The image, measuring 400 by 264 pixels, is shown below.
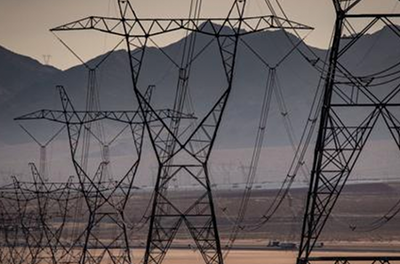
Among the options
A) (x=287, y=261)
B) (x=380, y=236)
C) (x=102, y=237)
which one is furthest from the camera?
(x=102, y=237)

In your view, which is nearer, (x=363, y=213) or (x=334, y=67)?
(x=334, y=67)

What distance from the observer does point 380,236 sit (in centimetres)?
13862

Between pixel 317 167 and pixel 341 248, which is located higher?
pixel 341 248

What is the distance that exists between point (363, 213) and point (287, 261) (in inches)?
3410

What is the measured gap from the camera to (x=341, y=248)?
12088 centimetres

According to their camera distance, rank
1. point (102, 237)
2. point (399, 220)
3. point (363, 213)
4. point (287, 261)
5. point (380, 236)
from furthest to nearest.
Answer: point (363, 213)
point (399, 220)
point (102, 237)
point (380, 236)
point (287, 261)

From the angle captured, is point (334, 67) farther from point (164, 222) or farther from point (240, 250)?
point (164, 222)

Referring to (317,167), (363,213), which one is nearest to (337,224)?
(363,213)

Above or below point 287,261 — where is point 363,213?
above

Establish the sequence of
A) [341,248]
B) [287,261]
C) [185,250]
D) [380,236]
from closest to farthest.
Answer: [287,261] < [341,248] < [185,250] < [380,236]

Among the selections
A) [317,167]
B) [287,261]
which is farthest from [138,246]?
[317,167]

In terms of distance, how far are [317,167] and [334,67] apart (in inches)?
142

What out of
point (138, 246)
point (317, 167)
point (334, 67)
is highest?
point (138, 246)

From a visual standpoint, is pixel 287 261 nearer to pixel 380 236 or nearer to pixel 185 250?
pixel 185 250
